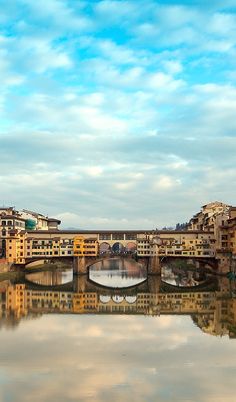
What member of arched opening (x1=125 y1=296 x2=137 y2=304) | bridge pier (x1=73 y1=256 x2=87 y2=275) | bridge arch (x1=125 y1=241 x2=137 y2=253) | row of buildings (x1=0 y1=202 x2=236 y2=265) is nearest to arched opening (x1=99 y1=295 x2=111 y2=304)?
arched opening (x1=125 y1=296 x2=137 y2=304)

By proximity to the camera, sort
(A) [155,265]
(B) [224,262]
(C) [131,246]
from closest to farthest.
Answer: (B) [224,262]
(A) [155,265]
(C) [131,246]

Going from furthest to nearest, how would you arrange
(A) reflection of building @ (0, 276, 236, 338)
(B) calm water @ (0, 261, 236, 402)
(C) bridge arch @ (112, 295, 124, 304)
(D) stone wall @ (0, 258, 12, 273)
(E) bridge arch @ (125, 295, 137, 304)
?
(D) stone wall @ (0, 258, 12, 273) → (E) bridge arch @ (125, 295, 137, 304) → (C) bridge arch @ (112, 295, 124, 304) → (A) reflection of building @ (0, 276, 236, 338) → (B) calm water @ (0, 261, 236, 402)

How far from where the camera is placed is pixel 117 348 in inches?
714

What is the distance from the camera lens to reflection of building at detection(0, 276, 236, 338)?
2488 centimetres

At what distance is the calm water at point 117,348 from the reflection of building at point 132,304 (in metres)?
0.05

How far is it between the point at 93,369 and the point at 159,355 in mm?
2754

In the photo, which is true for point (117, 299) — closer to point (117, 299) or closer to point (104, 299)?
point (117, 299)

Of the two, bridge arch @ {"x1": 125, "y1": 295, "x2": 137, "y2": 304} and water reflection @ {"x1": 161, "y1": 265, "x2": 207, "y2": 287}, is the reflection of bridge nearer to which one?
bridge arch @ {"x1": 125, "y1": 295, "x2": 137, "y2": 304}

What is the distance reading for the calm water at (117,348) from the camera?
13266 millimetres

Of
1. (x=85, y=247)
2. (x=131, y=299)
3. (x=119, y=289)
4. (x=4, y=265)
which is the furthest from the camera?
(x=85, y=247)

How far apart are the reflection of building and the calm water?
0.05 meters

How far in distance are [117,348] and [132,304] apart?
13.9m

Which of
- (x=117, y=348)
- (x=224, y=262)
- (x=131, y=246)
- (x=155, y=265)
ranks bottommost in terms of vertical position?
(x=117, y=348)

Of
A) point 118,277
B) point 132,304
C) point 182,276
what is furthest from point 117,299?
point 182,276
